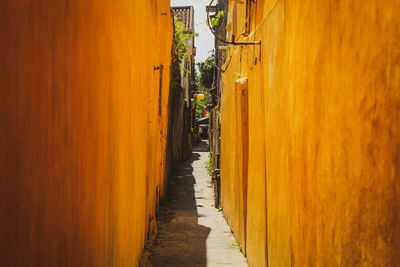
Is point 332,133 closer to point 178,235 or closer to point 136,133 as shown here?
point 136,133

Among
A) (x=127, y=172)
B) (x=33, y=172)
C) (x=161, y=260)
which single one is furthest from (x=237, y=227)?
(x=33, y=172)

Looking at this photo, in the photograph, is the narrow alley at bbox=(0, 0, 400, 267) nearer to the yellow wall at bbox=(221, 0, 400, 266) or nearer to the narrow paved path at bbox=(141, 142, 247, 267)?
the yellow wall at bbox=(221, 0, 400, 266)

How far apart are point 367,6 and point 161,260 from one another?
17.5ft

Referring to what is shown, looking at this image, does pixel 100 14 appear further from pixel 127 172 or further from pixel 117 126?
pixel 127 172

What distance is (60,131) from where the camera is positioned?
1679 millimetres

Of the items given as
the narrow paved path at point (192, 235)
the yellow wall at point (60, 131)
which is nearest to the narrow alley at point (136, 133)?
the yellow wall at point (60, 131)

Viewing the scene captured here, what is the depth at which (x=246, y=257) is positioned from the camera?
598 centimetres

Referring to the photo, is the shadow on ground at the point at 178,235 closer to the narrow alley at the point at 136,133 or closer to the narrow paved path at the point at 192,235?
the narrow paved path at the point at 192,235

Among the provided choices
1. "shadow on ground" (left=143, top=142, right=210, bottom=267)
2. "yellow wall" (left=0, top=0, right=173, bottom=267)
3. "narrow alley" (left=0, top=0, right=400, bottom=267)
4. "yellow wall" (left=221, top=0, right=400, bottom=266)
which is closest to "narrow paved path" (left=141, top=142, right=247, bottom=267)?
"shadow on ground" (left=143, top=142, right=210, bottom=267)

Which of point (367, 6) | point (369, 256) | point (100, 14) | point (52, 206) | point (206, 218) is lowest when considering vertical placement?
point (206, 218)

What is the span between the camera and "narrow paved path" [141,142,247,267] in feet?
19.6

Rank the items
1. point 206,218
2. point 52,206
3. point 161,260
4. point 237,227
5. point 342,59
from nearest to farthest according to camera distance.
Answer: point 52,206, point 342,59, point 161,260, point 237,227, point 206,218

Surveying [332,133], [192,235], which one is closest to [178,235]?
[192,235]

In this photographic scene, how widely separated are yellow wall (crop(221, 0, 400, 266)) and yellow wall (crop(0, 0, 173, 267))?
1.50 metres
